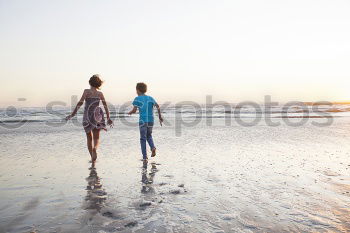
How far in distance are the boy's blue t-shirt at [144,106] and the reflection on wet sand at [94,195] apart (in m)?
2.53

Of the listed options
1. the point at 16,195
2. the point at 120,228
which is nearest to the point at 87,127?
the point at 16,195

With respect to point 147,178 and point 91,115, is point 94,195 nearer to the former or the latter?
point 147,178

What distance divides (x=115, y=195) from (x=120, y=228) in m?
1.25

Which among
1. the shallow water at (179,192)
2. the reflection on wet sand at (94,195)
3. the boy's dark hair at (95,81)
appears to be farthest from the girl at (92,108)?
the reflection on wet sand at (94,195)

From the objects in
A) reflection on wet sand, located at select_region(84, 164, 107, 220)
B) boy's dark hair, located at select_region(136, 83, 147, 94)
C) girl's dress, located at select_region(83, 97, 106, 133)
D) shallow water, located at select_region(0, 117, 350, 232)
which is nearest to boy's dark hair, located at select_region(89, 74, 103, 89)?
girl's dress, located at select_region(83, 97, 106, 133)

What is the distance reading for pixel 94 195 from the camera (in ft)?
13.2

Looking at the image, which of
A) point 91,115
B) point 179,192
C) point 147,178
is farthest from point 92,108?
point 179,192

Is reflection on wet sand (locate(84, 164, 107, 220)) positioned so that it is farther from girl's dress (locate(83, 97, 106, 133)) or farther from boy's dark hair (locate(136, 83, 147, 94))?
boy's dark hair (locate(136, 83, 147, 94))

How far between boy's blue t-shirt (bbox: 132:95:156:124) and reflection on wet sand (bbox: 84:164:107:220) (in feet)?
8.29

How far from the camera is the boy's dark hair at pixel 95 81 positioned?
695 cm

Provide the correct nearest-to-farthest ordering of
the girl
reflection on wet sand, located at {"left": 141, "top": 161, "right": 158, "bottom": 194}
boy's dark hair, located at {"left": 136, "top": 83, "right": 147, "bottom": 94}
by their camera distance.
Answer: reflection on wet sand, located at {"left": 141, "top": 161, "right": 158, "bottom": 194}, the girl, boy's dark hair, located at {"left": 136, "top": 83, "right": 147, "bottom": 94}

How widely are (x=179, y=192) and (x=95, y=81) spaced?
13.7 feet

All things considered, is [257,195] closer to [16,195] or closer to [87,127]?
[16,195]

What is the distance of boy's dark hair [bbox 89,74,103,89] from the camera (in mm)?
6953
